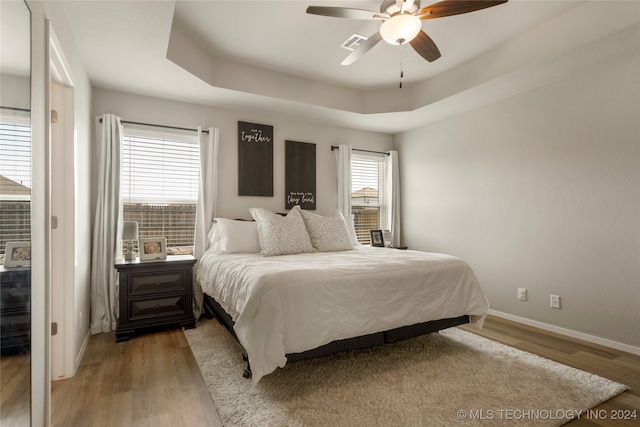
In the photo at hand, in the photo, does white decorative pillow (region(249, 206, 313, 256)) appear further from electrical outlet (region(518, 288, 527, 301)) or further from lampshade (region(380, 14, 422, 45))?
electrical outlet (region(518, 288, 527, 301))

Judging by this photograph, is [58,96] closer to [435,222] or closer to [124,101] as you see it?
[124,101]

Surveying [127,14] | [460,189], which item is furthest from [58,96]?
[460,189]

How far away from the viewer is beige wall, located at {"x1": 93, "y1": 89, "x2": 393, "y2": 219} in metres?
3.49

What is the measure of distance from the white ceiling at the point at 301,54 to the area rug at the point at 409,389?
2.48 meters

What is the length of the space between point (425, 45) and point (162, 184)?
298 cm

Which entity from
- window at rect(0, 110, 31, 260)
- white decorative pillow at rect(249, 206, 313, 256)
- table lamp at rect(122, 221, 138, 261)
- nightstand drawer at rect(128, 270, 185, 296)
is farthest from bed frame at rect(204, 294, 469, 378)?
window at rect(0, 110, 31, 260)

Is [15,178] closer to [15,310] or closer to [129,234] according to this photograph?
[15,310]

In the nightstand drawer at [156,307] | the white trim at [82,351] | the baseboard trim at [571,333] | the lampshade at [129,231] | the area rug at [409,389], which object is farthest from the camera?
the lampshade at [129,231]

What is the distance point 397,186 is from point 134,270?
3.75 metres

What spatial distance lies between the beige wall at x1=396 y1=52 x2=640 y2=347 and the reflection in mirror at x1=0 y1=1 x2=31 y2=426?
395 centimetres

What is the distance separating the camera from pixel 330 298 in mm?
2143

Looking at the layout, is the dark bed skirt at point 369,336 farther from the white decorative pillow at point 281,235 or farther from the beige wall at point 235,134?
the beige wall at point 235,134

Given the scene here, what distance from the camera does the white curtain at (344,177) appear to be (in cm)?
468

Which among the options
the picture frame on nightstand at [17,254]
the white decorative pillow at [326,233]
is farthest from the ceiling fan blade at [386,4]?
the picture frame on nightstand at [17,254]
